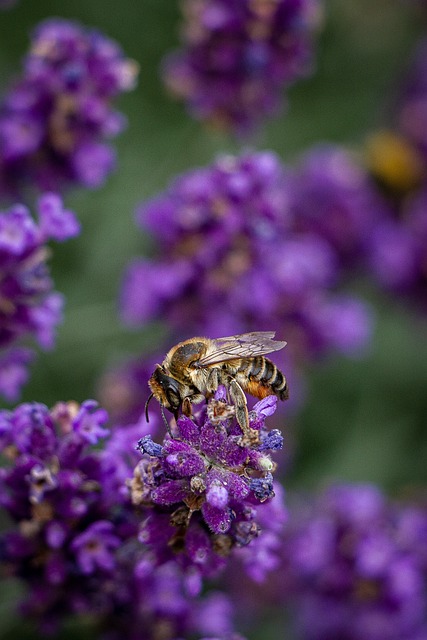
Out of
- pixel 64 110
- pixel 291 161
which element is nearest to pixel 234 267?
pixel 64 110

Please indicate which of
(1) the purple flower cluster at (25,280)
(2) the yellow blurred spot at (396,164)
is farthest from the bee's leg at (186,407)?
(2) the yellow blurred spot at (396,164)

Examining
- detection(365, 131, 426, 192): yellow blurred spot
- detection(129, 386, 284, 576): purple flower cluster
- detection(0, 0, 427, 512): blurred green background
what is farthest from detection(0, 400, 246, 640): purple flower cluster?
detection(365, 131, 426, 192): yellow blurred spot

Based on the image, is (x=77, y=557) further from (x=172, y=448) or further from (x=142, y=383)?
(x=142, y=383)

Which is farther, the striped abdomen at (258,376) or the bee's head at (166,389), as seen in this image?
the striped abdomen at (258,376)

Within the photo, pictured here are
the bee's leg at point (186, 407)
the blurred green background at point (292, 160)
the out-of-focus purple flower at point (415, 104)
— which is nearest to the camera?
the bee's leg at point (186, 407)

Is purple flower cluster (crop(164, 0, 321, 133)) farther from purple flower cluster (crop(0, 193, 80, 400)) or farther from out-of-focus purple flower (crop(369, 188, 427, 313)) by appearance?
purple flower cluster (crop(0, 193, 80, 400))

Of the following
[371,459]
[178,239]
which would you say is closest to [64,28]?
[178,239]

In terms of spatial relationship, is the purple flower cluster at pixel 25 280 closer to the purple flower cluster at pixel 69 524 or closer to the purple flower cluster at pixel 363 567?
the purple flower cluster at pixel 69 524
